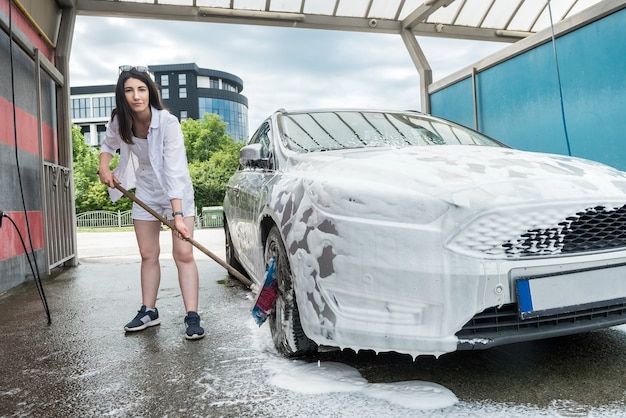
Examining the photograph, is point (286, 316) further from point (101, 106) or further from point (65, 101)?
point (101, 106)

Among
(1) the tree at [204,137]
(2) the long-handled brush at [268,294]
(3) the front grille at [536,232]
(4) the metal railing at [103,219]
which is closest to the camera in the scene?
(3) the front grille at [536,232]

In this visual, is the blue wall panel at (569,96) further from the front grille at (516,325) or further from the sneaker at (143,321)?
the sneaker at (143,321)

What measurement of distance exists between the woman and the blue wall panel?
385cm

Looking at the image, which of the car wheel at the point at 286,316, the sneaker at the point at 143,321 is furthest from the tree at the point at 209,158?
the car wheel at the point at 286,316

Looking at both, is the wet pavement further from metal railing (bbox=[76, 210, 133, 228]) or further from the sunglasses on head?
metal railing (bbox=[76, 210, 133, 228])

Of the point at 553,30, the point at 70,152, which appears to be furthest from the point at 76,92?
the point at 553,30

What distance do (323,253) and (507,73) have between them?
227 inches

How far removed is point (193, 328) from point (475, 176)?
194cm

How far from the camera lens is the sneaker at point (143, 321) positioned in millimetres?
3379

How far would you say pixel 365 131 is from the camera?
327 cm

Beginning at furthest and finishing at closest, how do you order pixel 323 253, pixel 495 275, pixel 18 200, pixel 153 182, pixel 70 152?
pixel 70 152, pixel 18 200, pixel 153 182, pixel 323 253, pixel 495 275

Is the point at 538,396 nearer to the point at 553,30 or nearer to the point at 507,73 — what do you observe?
the point at 553,30

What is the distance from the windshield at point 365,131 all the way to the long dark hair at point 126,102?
0.86 m

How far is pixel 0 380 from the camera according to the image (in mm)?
2502
